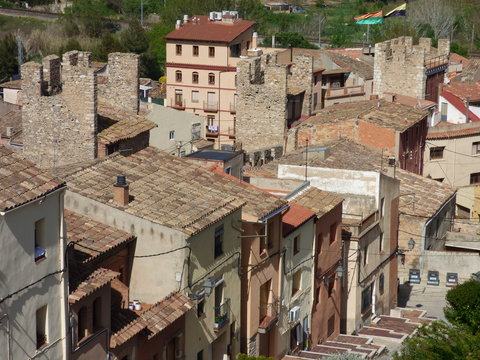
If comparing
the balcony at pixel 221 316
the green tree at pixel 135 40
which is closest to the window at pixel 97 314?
the balcony at pixel 221 316

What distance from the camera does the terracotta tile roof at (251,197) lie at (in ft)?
128

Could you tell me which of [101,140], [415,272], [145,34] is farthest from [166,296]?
[145,34]

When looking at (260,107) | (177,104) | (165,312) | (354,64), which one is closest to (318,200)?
(165,312)

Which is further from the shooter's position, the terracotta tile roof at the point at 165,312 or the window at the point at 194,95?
Result: the window at the point at 194,95

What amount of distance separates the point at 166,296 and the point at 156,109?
28.0 meters

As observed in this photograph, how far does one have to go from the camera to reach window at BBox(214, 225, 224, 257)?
3684cm

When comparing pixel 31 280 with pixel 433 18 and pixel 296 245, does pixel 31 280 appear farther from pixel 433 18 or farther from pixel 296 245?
pixel 433 18

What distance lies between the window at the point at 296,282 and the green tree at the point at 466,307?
185 inches

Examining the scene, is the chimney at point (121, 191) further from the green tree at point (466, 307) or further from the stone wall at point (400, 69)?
the stone wall at point (400, 69)

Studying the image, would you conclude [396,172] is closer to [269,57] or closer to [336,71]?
[269,57]

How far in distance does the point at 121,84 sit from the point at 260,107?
630 inches

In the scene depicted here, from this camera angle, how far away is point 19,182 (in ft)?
94.7

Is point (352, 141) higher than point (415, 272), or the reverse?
point (352, 141)

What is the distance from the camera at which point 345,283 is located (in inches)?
1877
